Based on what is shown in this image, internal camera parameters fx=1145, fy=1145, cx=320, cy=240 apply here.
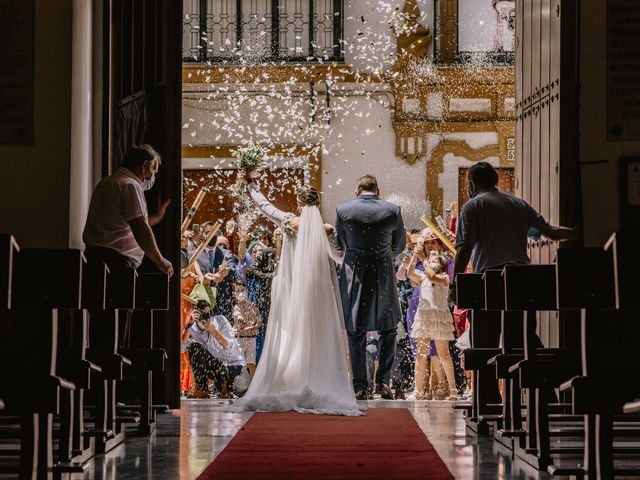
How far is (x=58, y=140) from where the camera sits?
6586 mm

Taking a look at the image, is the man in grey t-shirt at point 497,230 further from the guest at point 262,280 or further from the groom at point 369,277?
the guest at point 262,280

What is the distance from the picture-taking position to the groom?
28.0ft

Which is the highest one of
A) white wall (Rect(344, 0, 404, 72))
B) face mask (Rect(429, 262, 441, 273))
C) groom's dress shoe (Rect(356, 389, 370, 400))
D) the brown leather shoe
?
white wall (Rect(344, 0, 404, 72))

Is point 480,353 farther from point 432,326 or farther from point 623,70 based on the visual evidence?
point 432,326

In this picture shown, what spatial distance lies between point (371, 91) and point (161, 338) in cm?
897

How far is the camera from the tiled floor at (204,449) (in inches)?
185

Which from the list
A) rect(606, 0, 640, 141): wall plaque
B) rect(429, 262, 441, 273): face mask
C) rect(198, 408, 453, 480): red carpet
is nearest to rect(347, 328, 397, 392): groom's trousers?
rect(429, 262, 441, 273): face mask

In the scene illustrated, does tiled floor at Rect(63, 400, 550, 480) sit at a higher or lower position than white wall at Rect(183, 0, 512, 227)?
lower

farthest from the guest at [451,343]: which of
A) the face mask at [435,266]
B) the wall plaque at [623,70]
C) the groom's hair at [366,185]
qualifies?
the wall plaque at [623,70]

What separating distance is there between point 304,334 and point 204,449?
2548 mm

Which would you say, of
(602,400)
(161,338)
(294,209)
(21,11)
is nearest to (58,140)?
(21,11)

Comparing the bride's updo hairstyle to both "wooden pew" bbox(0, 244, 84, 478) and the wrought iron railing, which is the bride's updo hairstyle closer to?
"wooden pew" bbox(0, 244, 84, 478)

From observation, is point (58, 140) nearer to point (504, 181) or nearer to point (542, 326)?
point (542, 326)

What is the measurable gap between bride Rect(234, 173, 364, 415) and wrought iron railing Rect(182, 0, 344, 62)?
8.09m
